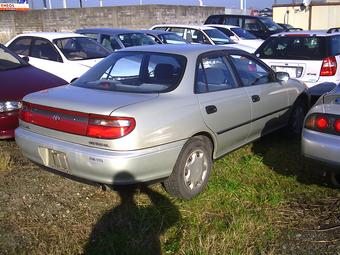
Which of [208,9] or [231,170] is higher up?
[208,9]

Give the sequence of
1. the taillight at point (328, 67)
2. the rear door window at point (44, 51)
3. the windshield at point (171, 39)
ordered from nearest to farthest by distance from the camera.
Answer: the taillight at point (328, 67) < the rear door window at point (44, 51) < the windshield at point (171, 39)

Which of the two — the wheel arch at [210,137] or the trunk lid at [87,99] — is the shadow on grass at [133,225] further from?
the trunk lid at [87,99]

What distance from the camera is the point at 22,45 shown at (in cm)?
933

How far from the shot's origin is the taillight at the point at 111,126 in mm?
3572

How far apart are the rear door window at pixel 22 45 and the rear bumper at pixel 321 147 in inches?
266

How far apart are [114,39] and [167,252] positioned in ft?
28.8

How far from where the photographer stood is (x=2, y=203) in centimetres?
405

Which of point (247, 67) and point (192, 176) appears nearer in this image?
point (192, 176)

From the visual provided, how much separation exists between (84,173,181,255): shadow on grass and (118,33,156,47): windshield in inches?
304

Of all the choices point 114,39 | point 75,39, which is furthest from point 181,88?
point 114,39

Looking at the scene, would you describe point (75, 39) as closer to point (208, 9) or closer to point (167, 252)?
point (167, 252)

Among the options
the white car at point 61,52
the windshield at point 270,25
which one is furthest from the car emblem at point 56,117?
the windshield at point 270,25

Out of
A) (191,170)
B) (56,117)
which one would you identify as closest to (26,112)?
(56,117)

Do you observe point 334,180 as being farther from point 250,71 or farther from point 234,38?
point 234,38
